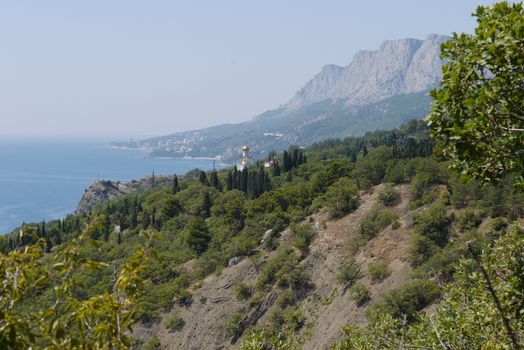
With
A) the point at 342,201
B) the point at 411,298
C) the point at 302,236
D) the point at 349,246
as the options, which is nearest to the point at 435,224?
the point at 349,246

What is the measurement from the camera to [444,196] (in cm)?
4694

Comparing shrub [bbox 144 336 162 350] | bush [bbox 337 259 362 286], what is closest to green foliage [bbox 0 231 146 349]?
bush [bbox 337 259 362 286]

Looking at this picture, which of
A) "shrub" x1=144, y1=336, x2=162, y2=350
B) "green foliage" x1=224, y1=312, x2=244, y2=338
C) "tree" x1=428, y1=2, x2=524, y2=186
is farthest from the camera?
"green foliage" x1=224, y1=312, x2=244, y2=338

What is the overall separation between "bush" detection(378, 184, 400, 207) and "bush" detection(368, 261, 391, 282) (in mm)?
12001

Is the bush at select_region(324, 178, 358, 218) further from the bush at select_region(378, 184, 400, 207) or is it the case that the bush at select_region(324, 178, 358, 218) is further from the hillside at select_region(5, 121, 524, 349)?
the bush at select_region(378, 184, 400, 207)

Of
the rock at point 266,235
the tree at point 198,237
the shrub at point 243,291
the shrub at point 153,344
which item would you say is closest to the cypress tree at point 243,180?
the tree at point 198,237

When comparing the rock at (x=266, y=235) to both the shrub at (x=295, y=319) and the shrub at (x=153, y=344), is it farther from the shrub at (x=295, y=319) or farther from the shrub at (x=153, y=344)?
the shrub at (x=153, y=344)

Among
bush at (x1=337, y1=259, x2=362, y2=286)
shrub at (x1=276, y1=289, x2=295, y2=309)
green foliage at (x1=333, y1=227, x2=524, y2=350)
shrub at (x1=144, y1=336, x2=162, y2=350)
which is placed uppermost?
green foliage at (x1=333, y1=227, x2=524, y2=350)

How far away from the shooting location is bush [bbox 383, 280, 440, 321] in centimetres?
3419

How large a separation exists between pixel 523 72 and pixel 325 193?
184 ft

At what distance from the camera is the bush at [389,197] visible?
52.2 metres

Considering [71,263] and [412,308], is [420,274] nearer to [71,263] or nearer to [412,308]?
[412,308]

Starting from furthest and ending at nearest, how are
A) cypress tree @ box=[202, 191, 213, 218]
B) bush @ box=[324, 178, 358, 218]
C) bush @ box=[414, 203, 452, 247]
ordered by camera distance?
cypress tree @ box=[202, 191, 213, 218] → bush @ box=[324, 178, 358, 218] → bush @ box=[414, 203, 452, 247]

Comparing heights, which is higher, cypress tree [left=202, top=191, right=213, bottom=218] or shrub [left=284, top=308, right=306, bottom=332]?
cypress tree [left=202, top=191, right=213, bottom=218]
